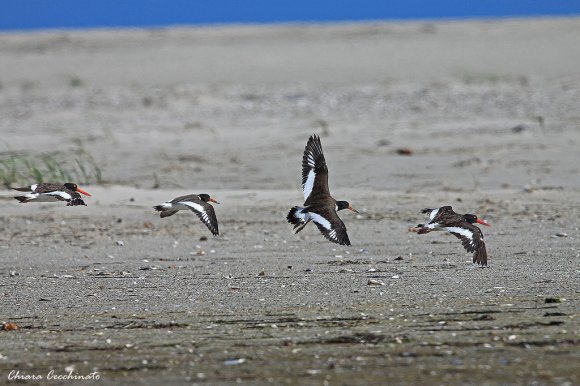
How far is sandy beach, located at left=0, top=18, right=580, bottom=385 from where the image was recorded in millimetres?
5902

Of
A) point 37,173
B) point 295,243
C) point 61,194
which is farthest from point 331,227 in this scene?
point 37,173

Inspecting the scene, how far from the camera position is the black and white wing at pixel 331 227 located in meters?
7.86

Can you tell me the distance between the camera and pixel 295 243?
9.59 meters

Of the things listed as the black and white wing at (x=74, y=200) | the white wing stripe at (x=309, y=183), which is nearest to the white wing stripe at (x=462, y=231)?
the white wing stripe at (x=309, y=183)

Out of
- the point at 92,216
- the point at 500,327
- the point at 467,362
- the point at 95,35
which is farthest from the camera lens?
the point at 95,35

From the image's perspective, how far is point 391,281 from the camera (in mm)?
7836

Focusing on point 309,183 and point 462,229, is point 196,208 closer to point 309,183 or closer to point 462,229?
point 309,183

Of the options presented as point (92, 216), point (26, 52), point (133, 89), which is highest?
point (26, 52)

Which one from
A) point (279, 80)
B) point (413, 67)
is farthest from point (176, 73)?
point (413, 67)

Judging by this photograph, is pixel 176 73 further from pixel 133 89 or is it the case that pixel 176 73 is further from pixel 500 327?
pixel 500 327

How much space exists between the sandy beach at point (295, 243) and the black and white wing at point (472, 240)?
6.3 inches

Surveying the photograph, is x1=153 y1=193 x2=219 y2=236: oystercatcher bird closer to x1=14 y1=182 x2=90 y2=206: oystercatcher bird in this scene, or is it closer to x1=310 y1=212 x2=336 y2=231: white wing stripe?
x1=14 y1=182 x2=90 y2=206: oystercatcher bird

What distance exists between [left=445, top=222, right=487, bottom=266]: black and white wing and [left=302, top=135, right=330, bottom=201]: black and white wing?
3.52 ft

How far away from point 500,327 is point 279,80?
2024 cm
